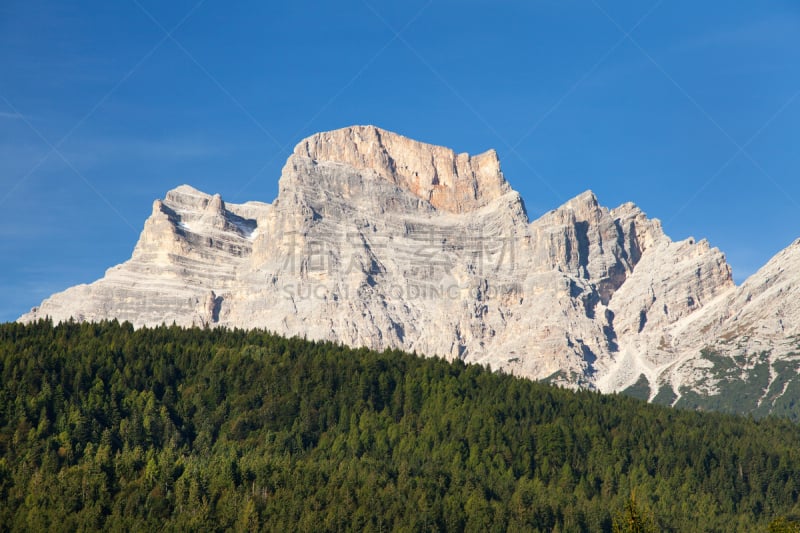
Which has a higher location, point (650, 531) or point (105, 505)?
point (105, 505)

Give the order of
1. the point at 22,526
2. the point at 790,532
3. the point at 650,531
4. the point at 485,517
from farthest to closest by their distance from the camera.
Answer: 1. the point at 485,517
2. the point at 22,526
3. the point at 790,532
4. the point at 650,531

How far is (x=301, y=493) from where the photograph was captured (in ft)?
645

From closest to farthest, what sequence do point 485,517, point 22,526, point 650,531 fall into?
1. point 650,531
2. point 22,526
3. point 485,517

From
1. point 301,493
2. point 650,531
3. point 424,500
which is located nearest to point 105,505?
point 301,493

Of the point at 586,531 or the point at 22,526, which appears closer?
the point at 22,526

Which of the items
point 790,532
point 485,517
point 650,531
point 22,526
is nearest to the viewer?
point 650,531

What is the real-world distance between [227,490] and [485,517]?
36217 mm

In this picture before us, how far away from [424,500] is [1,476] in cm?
5958

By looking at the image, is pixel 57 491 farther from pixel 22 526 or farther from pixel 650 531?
pixel 650 531

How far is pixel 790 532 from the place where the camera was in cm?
13575

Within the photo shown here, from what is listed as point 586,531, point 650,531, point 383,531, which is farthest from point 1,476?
point 650,531

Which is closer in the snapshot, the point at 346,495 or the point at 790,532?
the point at 790,532

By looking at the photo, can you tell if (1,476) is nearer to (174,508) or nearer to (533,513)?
(174,508)

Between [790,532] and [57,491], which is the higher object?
[57,491]
